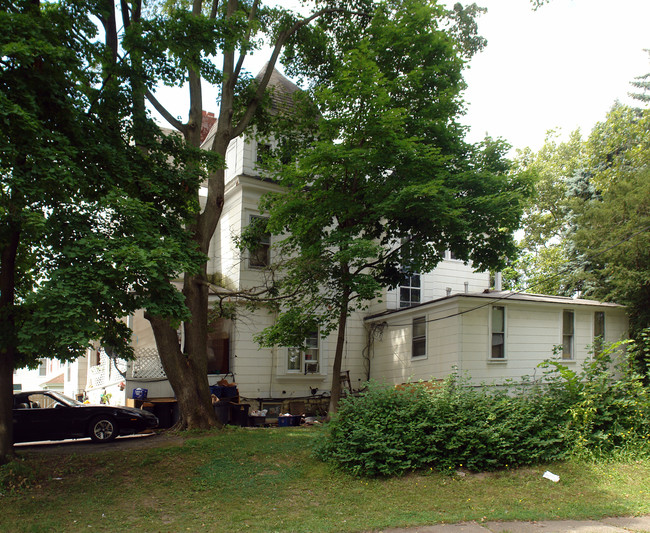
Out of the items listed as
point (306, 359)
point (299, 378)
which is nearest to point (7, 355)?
point (299, 378)

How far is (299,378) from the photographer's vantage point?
1938cm

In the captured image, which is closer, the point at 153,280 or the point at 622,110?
the point at 153,280

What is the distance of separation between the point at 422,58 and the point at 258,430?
35.2 ft

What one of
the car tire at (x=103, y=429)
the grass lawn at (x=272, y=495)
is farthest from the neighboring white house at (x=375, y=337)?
the grass lawn at (x=272, y=495)

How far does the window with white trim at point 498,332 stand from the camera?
1825 centimetres

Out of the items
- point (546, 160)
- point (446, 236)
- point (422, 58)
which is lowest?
point (446, 236)

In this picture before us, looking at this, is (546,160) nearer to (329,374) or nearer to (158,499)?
(329,374)

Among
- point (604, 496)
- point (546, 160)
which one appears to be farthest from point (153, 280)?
point (546, 160)

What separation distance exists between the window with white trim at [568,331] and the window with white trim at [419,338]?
514 centimetres

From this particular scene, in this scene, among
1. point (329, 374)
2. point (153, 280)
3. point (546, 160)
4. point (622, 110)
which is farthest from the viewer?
point (546, 160)

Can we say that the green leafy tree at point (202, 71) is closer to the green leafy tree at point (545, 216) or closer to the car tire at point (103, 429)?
the car tire at point (103, 429)

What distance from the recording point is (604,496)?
827 centimetres

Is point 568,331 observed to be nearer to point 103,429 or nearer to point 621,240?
point 621,240

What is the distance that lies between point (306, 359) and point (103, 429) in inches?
326
